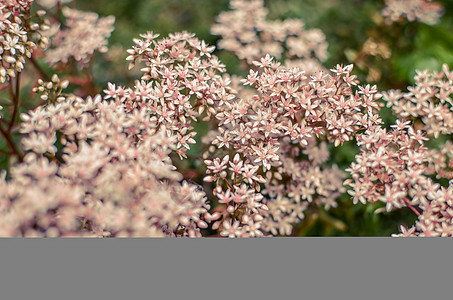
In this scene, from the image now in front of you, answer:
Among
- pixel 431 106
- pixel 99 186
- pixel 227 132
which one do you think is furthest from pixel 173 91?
pixel 431 106

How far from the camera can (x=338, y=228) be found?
1.26 metres

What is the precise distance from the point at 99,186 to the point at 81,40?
0.67 meters

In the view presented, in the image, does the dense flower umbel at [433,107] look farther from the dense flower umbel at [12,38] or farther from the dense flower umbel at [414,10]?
the dense flower umbel at [12,38]

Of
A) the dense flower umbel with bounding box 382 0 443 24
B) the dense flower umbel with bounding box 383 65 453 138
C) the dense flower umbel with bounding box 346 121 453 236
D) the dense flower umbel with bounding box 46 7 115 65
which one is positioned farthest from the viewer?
the dense flower umbel with bounding box 382 0 443 24

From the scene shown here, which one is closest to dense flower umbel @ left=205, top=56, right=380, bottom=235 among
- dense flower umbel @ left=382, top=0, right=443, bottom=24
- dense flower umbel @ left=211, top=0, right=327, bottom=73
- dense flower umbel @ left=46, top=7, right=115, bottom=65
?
dense flower umbel @ left=211, top=0, right=327, bottom=73

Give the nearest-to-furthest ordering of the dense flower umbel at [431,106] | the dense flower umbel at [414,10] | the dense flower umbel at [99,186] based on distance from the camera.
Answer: the dense flower umbel at [99,186] < the dense flower umbel at [431,106] < the dense flower umbel at [414,10]

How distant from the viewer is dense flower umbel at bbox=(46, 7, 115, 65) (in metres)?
1.18

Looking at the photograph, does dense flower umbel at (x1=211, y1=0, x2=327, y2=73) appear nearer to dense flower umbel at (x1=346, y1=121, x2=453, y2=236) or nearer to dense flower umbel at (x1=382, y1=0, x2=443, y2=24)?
dense flower umbel at (x1=382, y1=0, x2=443, y2=24)

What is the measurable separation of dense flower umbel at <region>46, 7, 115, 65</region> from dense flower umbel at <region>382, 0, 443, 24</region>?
961 mm

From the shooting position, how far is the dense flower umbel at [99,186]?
638 mm

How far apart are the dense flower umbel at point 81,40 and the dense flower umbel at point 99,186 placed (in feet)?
1.25

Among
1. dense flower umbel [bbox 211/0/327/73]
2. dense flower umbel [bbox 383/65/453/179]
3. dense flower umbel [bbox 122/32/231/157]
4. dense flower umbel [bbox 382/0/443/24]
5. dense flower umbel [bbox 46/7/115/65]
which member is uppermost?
dense flower umbel [bbox 382/0/443/24]

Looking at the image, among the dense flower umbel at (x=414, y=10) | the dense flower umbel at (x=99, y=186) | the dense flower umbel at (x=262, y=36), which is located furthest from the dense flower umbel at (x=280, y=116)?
the dense flower umbel at (x=414, y=10)

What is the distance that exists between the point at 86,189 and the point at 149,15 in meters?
1.17
